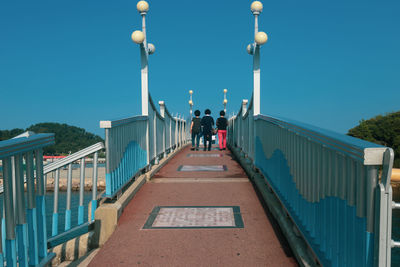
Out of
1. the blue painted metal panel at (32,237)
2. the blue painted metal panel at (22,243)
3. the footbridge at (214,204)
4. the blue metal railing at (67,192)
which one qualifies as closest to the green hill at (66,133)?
the footbridge at (214,204)

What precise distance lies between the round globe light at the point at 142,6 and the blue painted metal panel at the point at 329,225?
219 inches

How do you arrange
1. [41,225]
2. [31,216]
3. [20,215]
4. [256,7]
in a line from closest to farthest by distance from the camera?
[20,215]
[31,216]
[41,225]
[256,7]

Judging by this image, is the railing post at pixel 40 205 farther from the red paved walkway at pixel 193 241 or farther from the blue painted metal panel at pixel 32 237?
the red paved walkway at pixel 193 241

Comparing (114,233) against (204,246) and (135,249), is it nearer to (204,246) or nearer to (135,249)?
(135,249)

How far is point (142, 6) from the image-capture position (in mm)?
9227

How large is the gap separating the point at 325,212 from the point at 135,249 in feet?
7.34

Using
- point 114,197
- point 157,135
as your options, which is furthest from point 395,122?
point 114,197

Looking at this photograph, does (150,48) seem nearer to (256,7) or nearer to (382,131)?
(256,7)

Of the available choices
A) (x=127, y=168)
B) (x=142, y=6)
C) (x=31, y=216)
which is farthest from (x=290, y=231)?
(x=142, y=6)

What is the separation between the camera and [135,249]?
14.9 ft

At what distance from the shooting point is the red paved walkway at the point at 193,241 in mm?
4199

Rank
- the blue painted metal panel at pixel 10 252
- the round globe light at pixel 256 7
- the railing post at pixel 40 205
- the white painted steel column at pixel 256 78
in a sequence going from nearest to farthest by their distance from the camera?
the blue painted metal panel at pixel 10 252 < the railing post at pixel 40 205 < the white painted steel column at pixel 256 78 < the round globe light at pixel 256 7

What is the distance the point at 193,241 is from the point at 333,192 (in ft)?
7.02

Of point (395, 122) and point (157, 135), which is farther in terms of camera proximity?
point (395, 122)
